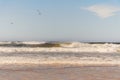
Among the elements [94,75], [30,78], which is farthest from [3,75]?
[94,75]

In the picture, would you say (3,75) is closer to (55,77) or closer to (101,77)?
(55,77)

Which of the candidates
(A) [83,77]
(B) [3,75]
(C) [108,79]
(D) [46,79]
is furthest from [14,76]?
(C) [108,79]

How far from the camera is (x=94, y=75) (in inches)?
664

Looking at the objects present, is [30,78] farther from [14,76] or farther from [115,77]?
[115,77]

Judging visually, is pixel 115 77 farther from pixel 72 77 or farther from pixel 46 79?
pixel 46 79

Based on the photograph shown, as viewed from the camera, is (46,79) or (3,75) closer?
(46,79)

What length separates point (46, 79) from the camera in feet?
51.0

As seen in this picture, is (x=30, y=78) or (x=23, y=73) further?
(x=23, y=73)

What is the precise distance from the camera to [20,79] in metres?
15.5

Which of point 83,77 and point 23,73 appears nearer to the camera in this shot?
point 83,77

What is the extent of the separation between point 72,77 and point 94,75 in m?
1.27

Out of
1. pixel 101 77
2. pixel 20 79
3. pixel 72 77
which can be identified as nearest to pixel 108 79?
pixel 101 77

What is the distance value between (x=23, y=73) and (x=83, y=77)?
3.08 metres

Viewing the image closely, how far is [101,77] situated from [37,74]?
309 centimetres
